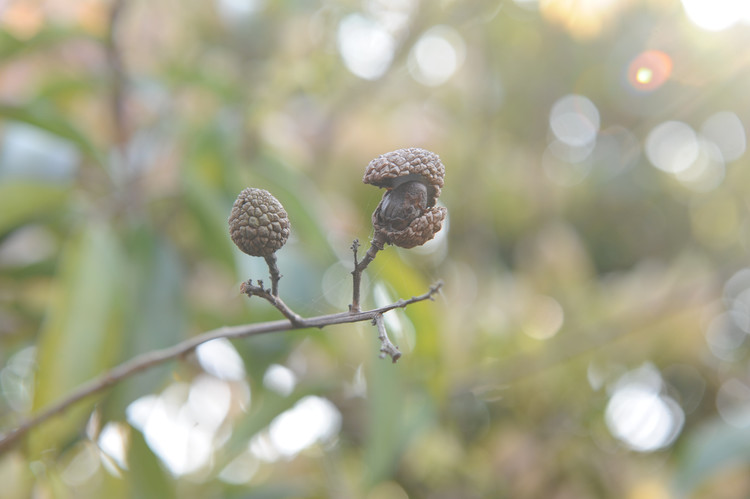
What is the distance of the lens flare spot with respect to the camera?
1.06m

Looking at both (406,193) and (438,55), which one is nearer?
(406,193)

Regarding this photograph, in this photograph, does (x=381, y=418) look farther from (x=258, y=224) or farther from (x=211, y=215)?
(x=258, y=224)

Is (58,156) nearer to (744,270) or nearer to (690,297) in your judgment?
(690,297)

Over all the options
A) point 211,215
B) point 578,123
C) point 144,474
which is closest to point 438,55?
point 578,123

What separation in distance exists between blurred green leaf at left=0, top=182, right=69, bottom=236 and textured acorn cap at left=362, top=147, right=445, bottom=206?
57 cm

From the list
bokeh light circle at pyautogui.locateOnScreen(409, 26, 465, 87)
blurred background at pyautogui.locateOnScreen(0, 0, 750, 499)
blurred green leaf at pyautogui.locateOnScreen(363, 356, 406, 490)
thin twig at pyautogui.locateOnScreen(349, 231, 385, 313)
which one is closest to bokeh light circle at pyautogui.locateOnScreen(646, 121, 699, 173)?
blurred background at pyautogui.locateOnScreen(0, 0, 750, 499)

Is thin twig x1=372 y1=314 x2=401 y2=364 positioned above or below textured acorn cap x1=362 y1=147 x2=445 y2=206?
below

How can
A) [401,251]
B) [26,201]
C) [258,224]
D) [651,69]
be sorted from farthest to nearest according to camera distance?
1. [651,69]
2. [26,201]
3. [401,251]
4. [258,224]

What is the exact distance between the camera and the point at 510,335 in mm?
941

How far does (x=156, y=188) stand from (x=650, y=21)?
0.82 meters

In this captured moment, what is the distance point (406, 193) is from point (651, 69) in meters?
0.97

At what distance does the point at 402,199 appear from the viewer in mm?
250

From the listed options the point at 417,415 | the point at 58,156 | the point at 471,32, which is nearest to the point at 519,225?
the point at 471,32

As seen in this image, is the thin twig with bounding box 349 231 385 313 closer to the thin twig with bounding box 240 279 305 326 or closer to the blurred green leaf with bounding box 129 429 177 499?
the thin twig with bounding box 240 279 305 326
